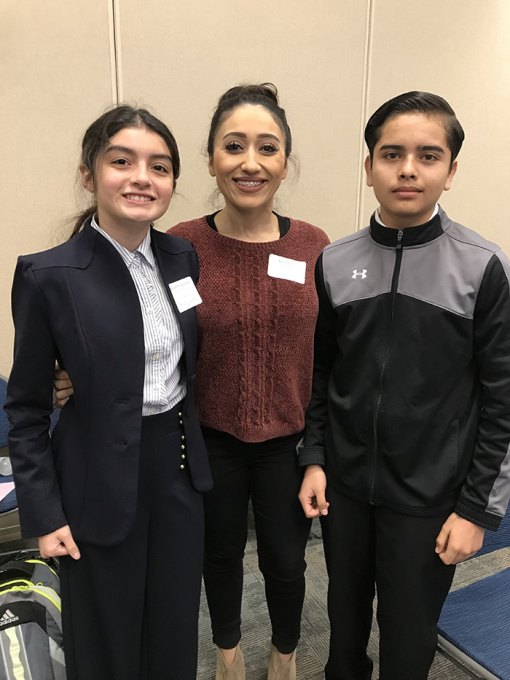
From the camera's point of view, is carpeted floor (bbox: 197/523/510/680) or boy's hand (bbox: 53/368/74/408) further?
carpeted floor (bbox: 197/523/510/680)

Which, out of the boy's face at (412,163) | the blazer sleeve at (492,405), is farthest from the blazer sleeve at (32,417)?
the blazer sleeve at (492,405)

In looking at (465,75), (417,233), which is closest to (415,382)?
(417,233)

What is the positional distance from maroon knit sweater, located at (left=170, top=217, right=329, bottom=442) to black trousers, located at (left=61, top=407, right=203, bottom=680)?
0.20 meters

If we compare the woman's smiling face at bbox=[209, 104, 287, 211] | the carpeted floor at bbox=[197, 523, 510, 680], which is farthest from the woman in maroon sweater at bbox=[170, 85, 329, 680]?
the carpeted floor at bbox=[197, 523, 510, 680]

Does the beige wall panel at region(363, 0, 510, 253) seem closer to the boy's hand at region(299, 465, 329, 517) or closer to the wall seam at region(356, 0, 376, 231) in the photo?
the wall seam at region(356, 0, 376, 231)

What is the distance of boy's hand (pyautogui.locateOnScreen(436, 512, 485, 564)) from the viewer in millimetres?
1148

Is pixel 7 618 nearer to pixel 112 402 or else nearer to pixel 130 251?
pixel 112 402

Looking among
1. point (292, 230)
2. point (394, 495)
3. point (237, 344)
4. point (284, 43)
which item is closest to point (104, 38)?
point (284, 43)

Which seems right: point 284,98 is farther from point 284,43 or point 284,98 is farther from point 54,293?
point 54,293

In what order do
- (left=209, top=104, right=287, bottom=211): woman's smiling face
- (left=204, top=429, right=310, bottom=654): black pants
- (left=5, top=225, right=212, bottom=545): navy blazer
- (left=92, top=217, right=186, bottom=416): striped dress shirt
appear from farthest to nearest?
(left=204, top=429, right=310, bottom=654): black pants → (left=209, top=104, right=287, bottom=211): woman's smiling face → (left=92, top=217, right=186, bottom=416): striped dress shirt → (left=5, top=225, right=212, bottom=545): navy blazer

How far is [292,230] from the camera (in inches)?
56.7

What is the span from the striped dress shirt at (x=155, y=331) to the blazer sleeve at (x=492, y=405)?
2.20 ft

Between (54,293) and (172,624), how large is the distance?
34.2 inches

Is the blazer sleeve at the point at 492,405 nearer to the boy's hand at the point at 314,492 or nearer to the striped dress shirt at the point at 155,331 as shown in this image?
the boy's hand at the point at 314,492
